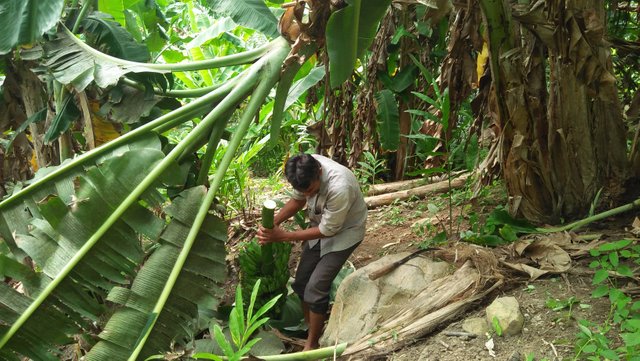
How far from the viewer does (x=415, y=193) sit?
202 inches

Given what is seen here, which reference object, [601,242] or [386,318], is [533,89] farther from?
[386,318]

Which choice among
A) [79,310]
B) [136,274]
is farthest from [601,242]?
[79,310]

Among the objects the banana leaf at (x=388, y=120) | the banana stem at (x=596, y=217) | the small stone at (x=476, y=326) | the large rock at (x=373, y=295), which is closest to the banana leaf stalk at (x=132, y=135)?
the large rock at (x=373, y=295)

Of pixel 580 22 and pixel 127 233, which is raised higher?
pixel 580 22

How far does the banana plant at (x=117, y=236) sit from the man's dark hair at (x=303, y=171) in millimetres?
357

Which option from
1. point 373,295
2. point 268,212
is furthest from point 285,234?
point 373,295

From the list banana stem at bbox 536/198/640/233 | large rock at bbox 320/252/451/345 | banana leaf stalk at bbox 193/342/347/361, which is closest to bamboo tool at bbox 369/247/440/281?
large rock at bbox 320/252/451/345

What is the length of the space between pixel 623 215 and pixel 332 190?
1726 mm

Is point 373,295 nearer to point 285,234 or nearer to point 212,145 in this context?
point 285,234

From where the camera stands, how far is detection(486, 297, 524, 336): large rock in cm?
245

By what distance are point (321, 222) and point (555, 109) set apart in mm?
1485

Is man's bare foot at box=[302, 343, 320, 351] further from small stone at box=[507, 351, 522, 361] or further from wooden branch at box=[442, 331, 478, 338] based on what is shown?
small stone at box=[507, 351, 522, 361]

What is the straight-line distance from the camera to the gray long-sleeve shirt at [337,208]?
3076mm

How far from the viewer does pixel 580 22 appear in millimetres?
2889
